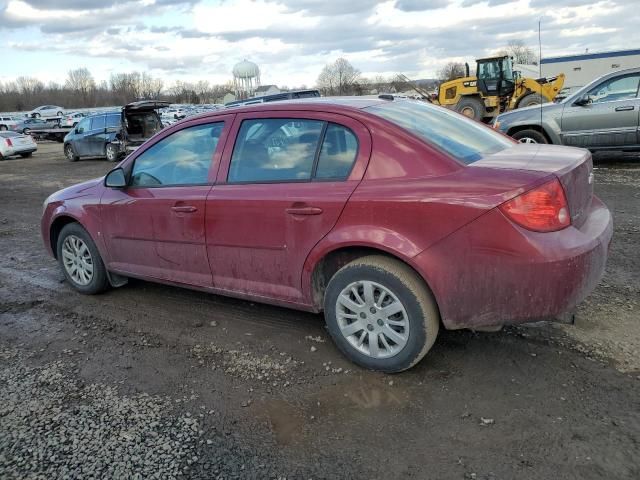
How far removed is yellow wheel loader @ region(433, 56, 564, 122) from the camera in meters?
19.9

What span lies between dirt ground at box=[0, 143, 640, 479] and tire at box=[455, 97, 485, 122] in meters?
17.6

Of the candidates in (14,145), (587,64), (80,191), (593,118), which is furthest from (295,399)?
(587,64)

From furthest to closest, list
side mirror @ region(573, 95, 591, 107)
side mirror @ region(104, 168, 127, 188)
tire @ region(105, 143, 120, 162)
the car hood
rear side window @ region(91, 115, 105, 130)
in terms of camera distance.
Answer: rear side window @ region(91, 115, 105, 130) → tire @ region(105, 143, 120, 162) → side mirror @ region(573, 95, 591, 107) → the car hood → side mirror @ region(104, 168, 127, 188)

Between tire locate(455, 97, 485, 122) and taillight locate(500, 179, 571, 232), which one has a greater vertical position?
tire locate(455, 97, 485, 122)

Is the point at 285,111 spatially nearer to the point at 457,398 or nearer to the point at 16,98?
the point at 457,398

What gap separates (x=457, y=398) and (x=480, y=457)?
1.67ft

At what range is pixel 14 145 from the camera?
22.6 m

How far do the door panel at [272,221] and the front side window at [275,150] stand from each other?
0.06ft

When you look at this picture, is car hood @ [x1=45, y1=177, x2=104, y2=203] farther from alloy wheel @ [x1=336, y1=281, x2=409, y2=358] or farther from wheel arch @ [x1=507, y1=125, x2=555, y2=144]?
wheel arch @ [x1=507, y1=125, x2=555, y2=144]

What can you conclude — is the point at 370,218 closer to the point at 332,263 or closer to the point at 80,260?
the point at 332,263

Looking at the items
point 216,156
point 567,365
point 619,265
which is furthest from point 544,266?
point 619,265

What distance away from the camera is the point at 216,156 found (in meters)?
3.84

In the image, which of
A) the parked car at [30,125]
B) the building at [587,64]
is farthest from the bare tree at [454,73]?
the parked car at [30,125]

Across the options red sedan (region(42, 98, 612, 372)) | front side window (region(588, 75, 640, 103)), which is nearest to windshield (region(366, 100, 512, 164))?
red sedan (region(42, 98, 612, 372))
